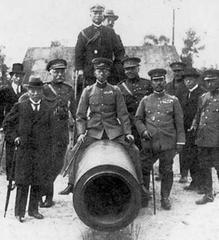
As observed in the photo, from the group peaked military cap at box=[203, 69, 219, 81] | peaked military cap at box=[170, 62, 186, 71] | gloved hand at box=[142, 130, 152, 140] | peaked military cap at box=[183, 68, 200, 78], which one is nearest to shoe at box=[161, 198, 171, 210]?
gloved hand at box=[142, 130, 152, 140]

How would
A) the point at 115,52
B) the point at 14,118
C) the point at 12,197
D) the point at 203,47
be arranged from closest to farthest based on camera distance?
the point at 14,118 < the point at 12,197 < the point at 115,52 < the point at 203,47

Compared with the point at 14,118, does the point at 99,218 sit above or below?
below

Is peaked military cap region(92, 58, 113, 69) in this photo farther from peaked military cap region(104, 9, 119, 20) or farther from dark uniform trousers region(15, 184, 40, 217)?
peaked military cap region(104, 9, 119, 20)

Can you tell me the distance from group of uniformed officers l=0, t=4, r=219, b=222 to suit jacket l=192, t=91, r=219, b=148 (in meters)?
0.01

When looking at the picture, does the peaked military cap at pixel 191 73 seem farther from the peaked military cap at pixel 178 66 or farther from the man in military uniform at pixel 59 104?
the man in military uniform at pixel 59 104

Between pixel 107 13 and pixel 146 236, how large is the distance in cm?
657

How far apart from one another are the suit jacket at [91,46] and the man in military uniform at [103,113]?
63.0 inches

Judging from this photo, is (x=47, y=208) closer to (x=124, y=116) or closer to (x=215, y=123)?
(x=124, y=116)

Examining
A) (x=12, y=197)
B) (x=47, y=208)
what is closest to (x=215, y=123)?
(x=47, y=208)

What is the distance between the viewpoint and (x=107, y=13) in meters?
11.3

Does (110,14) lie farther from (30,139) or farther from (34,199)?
(34,199)

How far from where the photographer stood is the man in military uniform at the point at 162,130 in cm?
708

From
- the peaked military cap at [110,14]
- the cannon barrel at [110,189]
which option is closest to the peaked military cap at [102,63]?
the cannon barrel at [110,189]

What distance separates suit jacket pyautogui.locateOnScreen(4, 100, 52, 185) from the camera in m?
6.54
